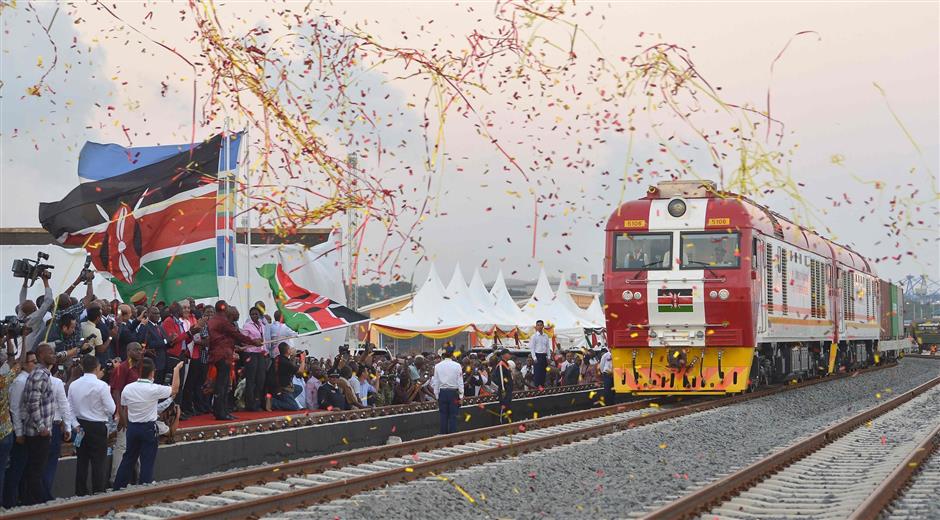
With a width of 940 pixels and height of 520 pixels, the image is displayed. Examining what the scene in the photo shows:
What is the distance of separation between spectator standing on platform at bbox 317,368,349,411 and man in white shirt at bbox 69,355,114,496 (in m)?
6.69

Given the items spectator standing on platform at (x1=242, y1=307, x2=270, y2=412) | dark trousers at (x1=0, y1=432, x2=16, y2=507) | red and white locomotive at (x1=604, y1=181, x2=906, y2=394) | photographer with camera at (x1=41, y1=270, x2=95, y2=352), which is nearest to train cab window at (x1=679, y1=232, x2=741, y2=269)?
red and white locomotive at (x1=604, y1=181, x2=906, y2=394)

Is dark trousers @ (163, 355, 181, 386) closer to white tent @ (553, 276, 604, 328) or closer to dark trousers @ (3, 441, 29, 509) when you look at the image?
dark trousers @ (3, 441, 29, 509)

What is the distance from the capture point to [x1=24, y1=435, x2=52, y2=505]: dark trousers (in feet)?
35.2

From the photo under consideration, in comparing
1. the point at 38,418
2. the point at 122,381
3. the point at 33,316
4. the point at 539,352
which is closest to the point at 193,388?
the point at 122,381

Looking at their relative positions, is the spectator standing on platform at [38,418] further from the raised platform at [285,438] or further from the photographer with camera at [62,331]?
the photographer with camera at [62,331]

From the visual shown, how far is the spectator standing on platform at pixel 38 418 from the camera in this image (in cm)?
1062

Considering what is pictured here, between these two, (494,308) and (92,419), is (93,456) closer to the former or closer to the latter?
(92,419)

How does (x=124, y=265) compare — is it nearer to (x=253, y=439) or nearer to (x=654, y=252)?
(x=253, y=439)

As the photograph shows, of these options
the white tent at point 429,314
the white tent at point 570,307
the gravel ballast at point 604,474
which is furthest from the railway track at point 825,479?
the white tent at point 570,307

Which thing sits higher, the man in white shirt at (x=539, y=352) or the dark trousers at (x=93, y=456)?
the man in white shirt at (x=539, y=352)

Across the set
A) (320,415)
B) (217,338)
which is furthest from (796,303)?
(217,338)

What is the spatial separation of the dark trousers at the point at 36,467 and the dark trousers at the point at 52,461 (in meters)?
0.10

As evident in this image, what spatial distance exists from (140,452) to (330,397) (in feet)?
21.9

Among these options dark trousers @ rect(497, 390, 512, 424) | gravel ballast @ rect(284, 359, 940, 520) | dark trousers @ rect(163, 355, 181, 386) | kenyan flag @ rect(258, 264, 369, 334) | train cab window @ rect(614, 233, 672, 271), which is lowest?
gravel ballast @ rect(284, 359, 940, 520)
